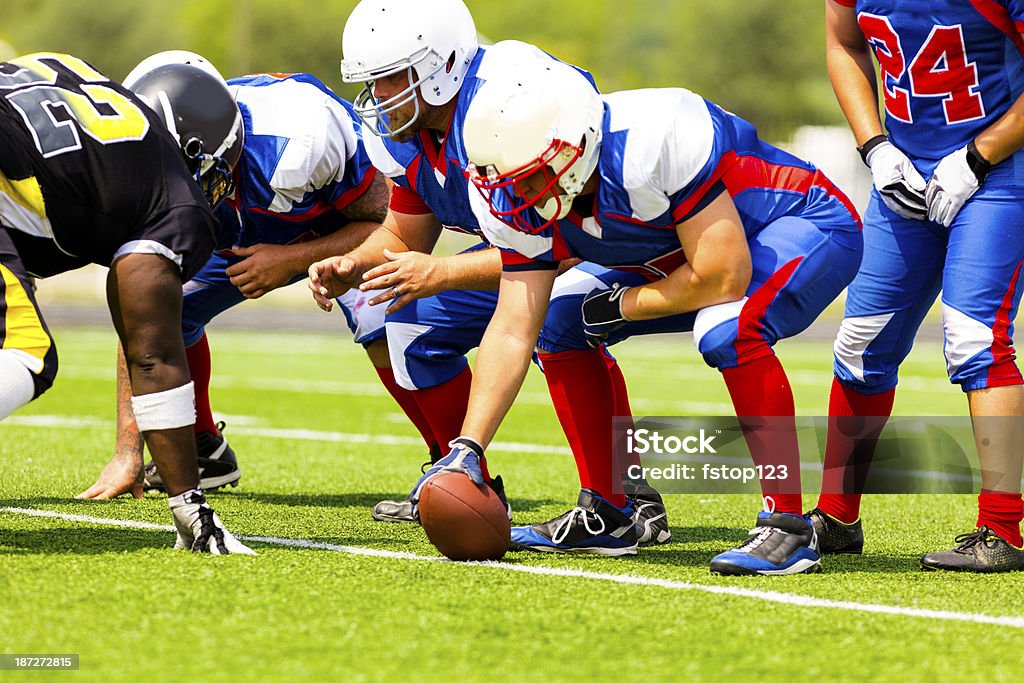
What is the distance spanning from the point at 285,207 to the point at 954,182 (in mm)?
2321

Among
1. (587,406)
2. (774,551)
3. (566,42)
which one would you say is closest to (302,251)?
(587,406)

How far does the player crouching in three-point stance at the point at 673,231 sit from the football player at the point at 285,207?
3.69 feet

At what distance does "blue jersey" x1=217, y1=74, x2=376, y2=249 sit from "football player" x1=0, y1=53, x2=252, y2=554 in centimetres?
96

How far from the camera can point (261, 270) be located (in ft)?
15.7

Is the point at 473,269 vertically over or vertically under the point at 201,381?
over

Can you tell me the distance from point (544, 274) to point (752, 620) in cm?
125

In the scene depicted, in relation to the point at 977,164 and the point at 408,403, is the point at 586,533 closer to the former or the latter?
the point at 408,403

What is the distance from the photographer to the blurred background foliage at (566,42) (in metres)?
51.7

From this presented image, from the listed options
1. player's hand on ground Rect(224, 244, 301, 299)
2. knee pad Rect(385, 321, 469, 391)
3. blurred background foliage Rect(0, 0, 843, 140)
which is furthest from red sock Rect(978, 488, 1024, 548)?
blurred background foliage Rect(0, 0, 843, 140)

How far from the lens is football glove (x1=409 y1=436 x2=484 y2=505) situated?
12.5 feet

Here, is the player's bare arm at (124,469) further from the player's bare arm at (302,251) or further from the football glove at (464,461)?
the football glove at (464,461)

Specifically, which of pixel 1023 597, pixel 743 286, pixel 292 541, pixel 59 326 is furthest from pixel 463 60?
pixel 59 326

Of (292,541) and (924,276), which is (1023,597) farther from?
(292,541)

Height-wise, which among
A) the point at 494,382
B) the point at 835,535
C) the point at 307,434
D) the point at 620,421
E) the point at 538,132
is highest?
the point at 538,132
